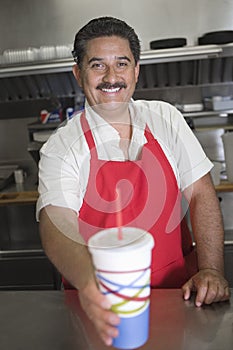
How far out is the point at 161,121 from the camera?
1428 mm

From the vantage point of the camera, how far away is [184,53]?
8.79 feet

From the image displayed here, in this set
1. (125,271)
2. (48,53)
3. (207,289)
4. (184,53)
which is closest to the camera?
(125,271)

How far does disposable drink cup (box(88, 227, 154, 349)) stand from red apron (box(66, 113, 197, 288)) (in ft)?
2.01

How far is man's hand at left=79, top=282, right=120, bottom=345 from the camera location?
64 centimetres

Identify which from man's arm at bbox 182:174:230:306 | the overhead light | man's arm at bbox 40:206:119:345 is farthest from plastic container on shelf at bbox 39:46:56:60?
man's arm at bbox 40:206:119:345

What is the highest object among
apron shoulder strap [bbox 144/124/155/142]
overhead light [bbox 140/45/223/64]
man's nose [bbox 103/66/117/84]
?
man's nose [bbox 103/66/117/84]

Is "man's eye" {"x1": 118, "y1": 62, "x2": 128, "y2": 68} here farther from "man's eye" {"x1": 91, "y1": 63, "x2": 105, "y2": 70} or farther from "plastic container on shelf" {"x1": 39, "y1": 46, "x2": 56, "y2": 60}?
"plastic container on shelf" {"x1": 39, "y1": 46, "x2": 56, "y2": 60}

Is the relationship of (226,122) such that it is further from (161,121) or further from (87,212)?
(87,212)

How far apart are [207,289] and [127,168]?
0.44 metres

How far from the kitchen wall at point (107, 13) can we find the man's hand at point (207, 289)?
7.45ft

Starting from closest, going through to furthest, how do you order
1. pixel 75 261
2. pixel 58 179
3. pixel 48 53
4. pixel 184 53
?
1. pixel 75 261
2. pixel 58 179
3. pixel 184 53
4. pixel 48 53

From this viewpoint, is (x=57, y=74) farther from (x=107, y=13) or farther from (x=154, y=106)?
(x=154, y=106)

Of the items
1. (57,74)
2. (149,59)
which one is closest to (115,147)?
(149,59)

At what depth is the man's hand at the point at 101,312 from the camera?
64 centimetres
